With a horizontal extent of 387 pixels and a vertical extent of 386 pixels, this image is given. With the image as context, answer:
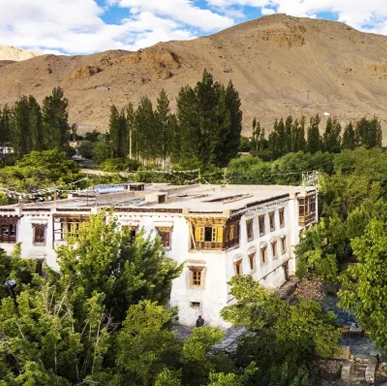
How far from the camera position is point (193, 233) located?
23.0m

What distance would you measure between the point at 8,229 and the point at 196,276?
8487 millimetres

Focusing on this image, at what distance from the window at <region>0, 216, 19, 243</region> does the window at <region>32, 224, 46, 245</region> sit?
0.91 metres

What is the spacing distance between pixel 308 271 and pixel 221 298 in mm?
8792

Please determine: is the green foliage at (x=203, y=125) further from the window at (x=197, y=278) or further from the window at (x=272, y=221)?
the window at (x=197, y=278)

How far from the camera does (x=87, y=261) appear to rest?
15664 millimetres

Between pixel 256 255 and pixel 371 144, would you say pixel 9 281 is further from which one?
pixel 371 144

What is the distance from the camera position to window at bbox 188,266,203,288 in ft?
75.1

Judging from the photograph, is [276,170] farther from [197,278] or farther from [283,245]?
[197,278]

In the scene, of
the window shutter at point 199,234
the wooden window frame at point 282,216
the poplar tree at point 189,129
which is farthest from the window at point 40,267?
the poplar tree at point 189,129

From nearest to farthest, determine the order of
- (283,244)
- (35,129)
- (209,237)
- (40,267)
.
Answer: (209,237) < (40,267) < (283,244) < (35,129)

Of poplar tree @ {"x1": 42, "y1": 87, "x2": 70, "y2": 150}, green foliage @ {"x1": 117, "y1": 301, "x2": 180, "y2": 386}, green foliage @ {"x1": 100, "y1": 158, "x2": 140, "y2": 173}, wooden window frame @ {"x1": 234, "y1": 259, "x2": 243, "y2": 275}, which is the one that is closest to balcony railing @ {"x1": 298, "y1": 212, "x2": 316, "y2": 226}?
wooden window frame @ {"x1": 234, "y1": 259, "x2": 243, "y2": 275}

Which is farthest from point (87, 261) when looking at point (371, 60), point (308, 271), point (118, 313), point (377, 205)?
point (371, 60)

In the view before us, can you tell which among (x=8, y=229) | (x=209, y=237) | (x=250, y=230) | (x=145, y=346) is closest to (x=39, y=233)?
(x=8, y=229)

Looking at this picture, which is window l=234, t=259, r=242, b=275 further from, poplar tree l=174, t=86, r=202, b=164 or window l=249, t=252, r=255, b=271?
poplar tree l=174, t=86, r=202, b=164
